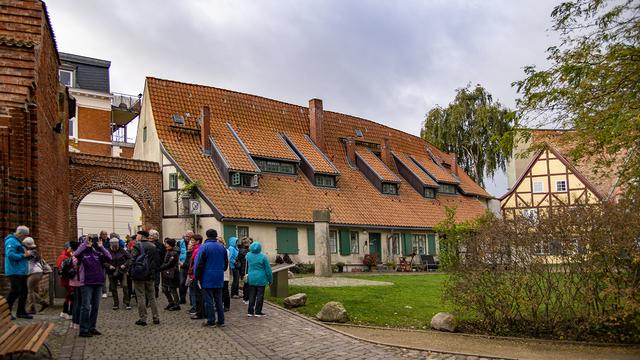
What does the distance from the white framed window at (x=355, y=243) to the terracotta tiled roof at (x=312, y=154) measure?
10.6ft

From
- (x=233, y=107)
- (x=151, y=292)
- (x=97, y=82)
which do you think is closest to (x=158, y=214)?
(x=233, y=107)

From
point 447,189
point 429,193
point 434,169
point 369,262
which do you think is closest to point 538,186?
point 447,189

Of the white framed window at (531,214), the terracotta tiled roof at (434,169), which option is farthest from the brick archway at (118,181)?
the terracotta tiled roof at (434,169)

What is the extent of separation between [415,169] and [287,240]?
505 inches

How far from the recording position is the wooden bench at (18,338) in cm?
748

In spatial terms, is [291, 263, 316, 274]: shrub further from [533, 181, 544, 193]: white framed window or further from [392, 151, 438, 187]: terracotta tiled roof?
[533, 181, 544, 193]: white framed window

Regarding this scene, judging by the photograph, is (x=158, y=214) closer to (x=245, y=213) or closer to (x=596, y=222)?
(x=245, y=213)

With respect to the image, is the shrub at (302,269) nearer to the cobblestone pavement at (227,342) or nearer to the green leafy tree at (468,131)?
the cobblestone pavement at (227,342)

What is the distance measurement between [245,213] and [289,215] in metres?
2.53

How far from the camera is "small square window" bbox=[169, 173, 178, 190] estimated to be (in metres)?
27.5

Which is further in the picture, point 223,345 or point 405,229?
point 405,229

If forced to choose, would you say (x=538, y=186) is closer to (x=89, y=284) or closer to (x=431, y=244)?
(x=431, y=244)

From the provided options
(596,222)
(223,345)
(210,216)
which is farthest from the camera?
(210,216)

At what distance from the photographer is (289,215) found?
95.7ft
